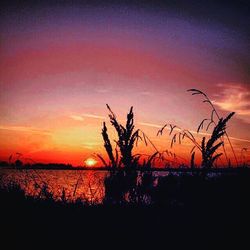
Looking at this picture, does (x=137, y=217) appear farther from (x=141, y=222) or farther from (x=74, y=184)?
(x=74, y=184)

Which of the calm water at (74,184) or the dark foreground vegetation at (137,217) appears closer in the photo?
the dark foreground vegetation at (137,217)

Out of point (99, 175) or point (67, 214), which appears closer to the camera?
point (67, 214)

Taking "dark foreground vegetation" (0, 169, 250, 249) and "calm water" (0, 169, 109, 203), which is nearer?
"dark foreground vegetation" (0, 169, 250, 249)

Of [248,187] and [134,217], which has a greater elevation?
[248,187]

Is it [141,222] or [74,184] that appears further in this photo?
[74,184]

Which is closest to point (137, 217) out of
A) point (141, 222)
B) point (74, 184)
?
point (141, 222)

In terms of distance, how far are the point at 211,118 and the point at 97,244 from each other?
8.37 feet

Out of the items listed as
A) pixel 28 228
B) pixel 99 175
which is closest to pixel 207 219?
pixel 28 228

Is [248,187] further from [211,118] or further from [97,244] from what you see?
[97,244]

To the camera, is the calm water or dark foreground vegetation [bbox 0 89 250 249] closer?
dark foreground vegetation [bbox 0 89 250 249]

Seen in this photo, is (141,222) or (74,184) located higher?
(74,184)

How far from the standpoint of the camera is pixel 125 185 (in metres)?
3.95

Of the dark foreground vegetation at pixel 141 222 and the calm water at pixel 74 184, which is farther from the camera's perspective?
the calm water at pixel 74 184

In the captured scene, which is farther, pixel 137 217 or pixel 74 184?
pixel 74 184
